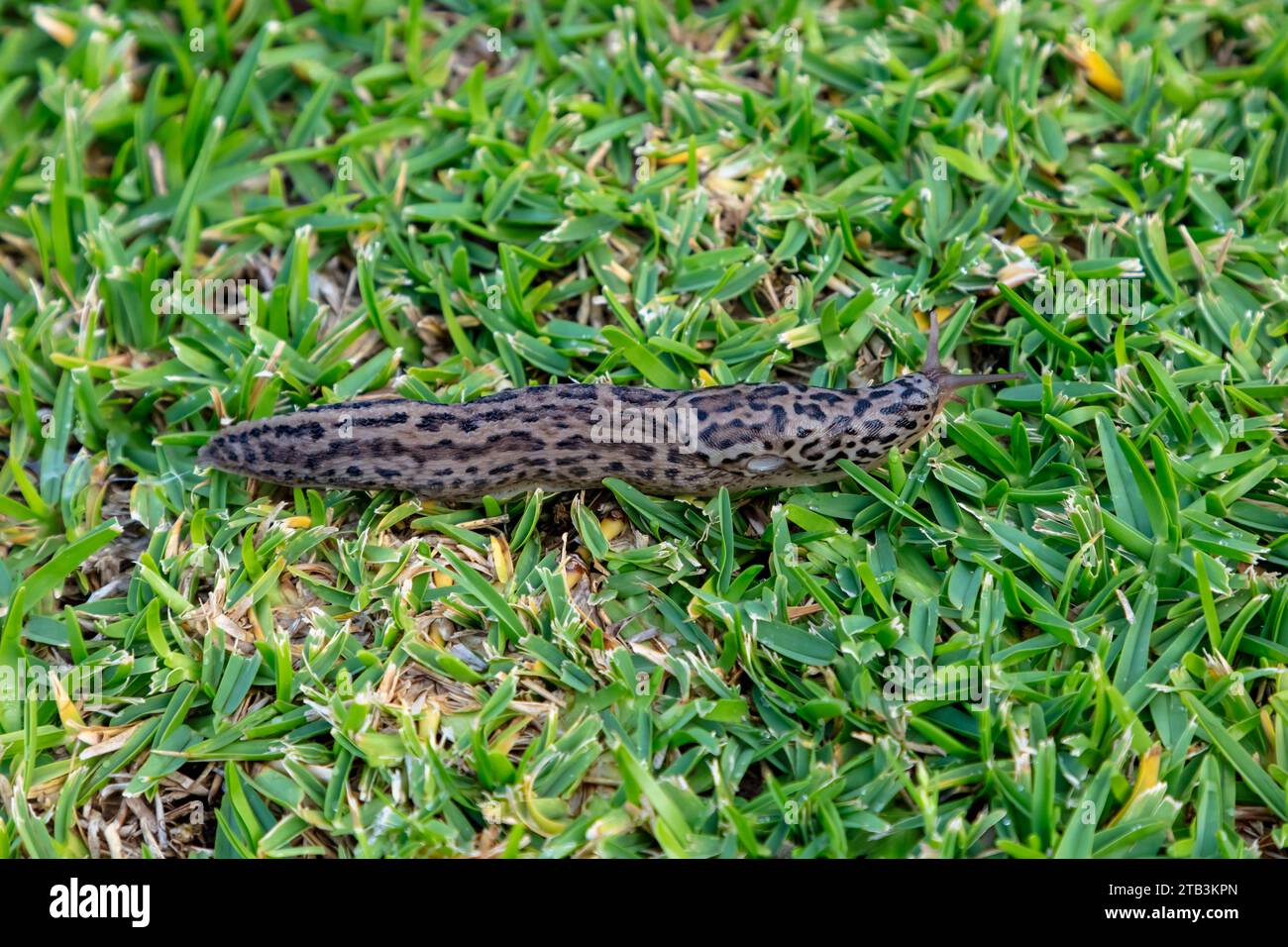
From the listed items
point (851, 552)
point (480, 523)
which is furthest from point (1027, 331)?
point (480, 523)

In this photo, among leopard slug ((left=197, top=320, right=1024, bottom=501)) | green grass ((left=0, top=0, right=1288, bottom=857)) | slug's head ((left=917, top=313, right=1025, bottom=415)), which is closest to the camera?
green grass ((left=0, top=0, right=1288, bottom=857))

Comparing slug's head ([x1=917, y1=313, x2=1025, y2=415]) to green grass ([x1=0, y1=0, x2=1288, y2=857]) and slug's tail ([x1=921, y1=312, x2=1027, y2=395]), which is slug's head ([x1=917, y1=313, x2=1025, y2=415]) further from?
green grass ([x1=0, y1=0, x2=1288, y2=857])

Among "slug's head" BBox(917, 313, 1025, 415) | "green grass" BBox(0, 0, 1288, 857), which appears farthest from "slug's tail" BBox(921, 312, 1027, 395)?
"green grass" BBox(0, 0, 1288, 857)

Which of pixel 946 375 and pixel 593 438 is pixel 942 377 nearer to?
pixel 946 375

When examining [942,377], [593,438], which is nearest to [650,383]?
[593,438]

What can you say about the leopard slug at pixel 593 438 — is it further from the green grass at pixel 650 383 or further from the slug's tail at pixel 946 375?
the green grass at pixel 650 383

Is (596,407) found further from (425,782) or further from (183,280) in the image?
(183,280)
